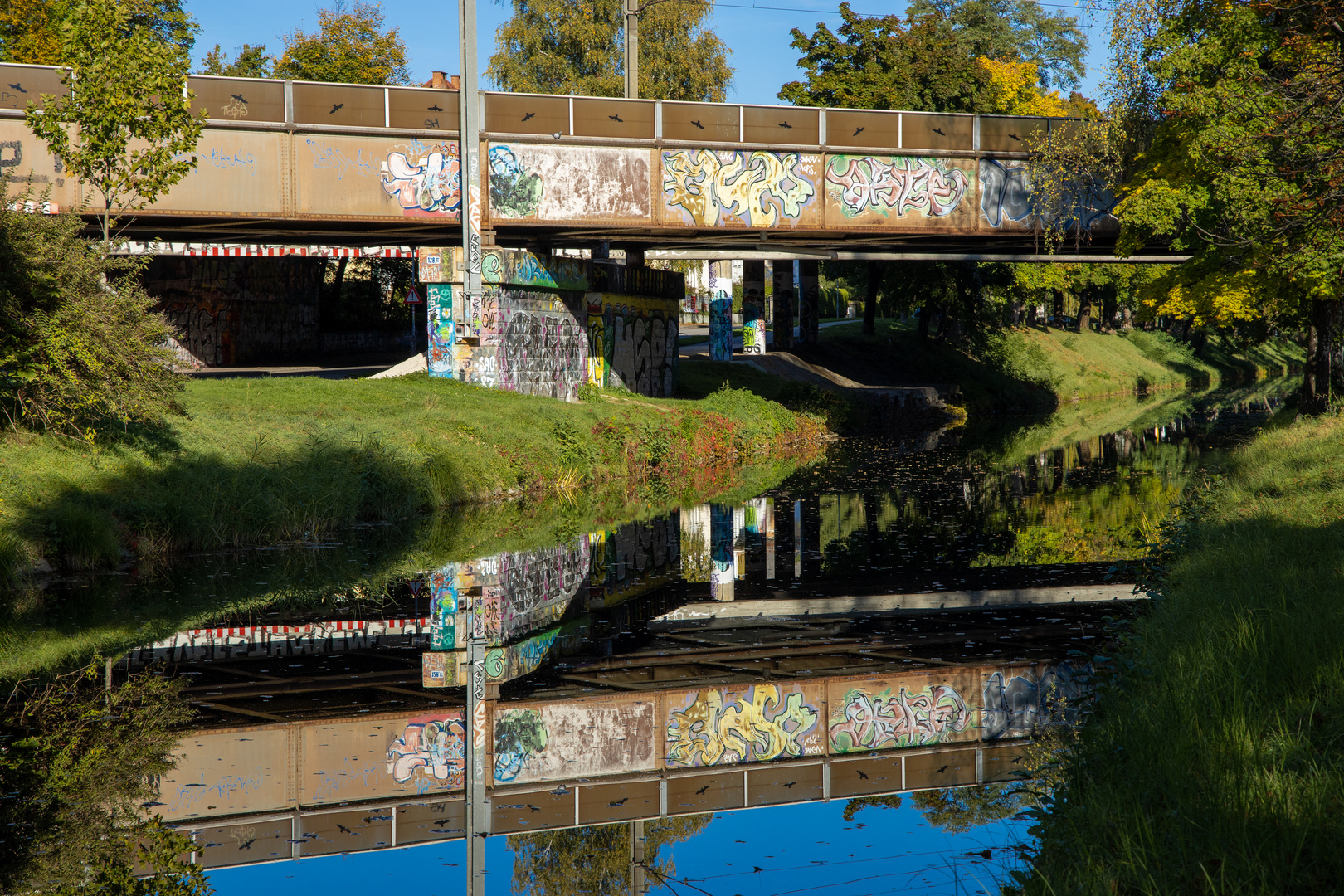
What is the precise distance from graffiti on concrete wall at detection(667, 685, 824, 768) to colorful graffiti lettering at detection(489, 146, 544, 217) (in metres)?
19.4

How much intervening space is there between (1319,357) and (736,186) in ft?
47.1

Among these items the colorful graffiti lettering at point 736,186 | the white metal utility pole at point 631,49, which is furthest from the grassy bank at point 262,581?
the white metal utility pole at point 631,49

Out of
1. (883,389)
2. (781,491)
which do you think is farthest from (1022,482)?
(883,389)

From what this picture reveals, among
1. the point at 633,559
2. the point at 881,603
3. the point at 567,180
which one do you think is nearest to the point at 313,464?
the point at 633,559

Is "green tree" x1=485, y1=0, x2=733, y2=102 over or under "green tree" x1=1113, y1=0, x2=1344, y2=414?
over

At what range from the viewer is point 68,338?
16.6 meters

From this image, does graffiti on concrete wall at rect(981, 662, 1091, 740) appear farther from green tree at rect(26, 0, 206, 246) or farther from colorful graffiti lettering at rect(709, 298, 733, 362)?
colorful graffiti lettering at rect(709, 298, 733, 362)

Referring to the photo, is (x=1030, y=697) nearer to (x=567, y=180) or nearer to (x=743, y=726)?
(x=743, y=726)

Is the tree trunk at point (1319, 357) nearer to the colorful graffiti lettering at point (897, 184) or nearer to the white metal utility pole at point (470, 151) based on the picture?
the colorful graffiti lettering at point (897, 184)

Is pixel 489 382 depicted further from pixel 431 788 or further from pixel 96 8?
pixel 431 788

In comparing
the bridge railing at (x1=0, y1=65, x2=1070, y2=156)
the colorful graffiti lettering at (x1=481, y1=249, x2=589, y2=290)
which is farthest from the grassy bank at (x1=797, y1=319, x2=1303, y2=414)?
the bridge railing at (x1=0, y1=65, x2=1070, y2=156)

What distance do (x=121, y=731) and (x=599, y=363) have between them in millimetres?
26104

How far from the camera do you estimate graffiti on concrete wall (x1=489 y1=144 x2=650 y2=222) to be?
28047 millimetres

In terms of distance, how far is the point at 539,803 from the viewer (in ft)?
27.0
